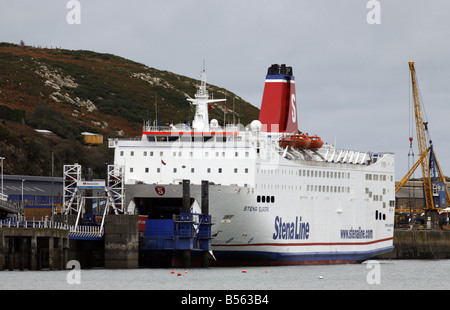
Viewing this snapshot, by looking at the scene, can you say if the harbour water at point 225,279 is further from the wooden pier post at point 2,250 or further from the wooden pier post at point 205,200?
the wooden pier post at point 205,200

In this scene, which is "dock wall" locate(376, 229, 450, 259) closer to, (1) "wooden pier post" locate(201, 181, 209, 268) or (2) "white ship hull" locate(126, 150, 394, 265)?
(2) "white ship hull" locate(126, 150, 394, 265)

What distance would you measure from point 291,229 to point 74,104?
92667 mm

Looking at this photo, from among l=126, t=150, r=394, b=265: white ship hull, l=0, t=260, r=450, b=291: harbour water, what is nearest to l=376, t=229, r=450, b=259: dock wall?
l=126, t=150, r=394, b=265: white ship hull

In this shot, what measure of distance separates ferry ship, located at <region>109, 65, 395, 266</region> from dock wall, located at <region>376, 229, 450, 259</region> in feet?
72.2

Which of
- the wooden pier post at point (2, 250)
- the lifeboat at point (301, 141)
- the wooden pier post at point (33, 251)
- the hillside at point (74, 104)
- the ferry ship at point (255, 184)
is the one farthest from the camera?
the hillside at point (74, 104)

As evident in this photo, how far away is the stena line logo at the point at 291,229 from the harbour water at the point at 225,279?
2.02 m

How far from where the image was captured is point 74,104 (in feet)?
518

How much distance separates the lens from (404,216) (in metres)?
127

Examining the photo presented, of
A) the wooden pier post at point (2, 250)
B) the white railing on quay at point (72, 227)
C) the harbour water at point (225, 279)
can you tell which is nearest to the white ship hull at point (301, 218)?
the harbour water at point (225, 279)

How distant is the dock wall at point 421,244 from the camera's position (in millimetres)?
97375

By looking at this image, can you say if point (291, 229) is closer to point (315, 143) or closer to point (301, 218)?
point (301, 218)
